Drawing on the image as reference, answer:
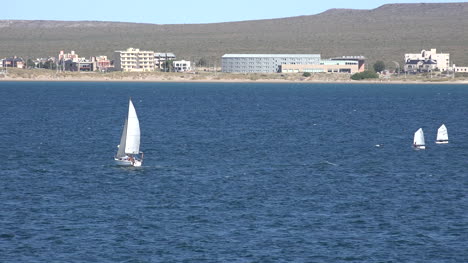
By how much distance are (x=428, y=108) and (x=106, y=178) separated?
348ft

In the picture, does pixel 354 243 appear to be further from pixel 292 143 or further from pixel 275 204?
pixel 292 143

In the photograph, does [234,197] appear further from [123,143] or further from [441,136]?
[441,136]

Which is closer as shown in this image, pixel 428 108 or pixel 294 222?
pixel 294 222

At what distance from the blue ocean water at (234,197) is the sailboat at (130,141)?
123 cm

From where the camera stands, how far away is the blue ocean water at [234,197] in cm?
4212

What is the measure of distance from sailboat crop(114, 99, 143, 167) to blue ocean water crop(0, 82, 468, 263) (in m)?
1.23

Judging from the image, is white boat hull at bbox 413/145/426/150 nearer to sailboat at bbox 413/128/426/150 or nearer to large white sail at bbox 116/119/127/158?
sailboat at bbox 413/128/426/150

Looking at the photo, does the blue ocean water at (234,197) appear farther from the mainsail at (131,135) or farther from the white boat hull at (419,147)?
the mainsail at (131,135)

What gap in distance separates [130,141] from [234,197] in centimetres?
1442

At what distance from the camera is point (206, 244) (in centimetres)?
4294

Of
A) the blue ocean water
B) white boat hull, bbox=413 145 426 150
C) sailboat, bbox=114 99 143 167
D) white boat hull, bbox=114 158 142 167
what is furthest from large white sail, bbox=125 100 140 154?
white boat hull, bbox=413 145 426 150

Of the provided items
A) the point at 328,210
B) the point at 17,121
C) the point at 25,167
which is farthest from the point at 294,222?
the point at 17,121

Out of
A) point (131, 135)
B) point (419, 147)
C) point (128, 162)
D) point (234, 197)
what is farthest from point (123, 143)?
point (419, 147)

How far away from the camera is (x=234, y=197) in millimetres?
55000
